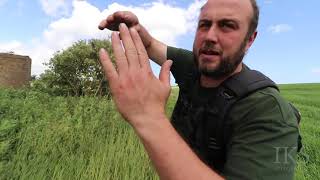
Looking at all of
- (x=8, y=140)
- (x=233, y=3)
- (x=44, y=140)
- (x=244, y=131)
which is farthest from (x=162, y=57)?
(x=8, y=140)

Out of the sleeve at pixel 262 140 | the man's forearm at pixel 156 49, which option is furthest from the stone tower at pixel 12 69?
the sleeve at pixel 262 140

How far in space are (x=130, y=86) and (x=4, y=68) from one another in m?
36.9

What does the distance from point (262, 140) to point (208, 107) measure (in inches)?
16.9

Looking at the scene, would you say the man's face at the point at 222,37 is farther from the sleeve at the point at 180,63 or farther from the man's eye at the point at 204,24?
the sleeve at the point at 180,63

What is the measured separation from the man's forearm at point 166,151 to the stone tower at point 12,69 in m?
36.2

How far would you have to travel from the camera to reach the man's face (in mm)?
2340

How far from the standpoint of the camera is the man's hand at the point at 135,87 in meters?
1.59

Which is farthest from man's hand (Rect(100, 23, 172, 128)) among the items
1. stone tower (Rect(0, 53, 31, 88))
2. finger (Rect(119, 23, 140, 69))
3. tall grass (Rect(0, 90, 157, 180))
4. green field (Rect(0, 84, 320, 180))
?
stone tower (Rect(0, 53, 31, 88))

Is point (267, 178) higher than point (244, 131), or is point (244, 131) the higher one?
point (244, 131)

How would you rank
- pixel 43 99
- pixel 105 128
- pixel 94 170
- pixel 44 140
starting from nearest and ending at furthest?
pixel 94 170 < pixel 44 140 < pixel 105 128 < pixel 43 99

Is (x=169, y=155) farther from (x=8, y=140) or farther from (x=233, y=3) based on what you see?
(x=8, y=140)

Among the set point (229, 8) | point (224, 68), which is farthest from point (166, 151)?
point (229, 8)

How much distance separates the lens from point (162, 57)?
11.2 feet

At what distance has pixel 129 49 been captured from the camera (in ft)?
5.35
